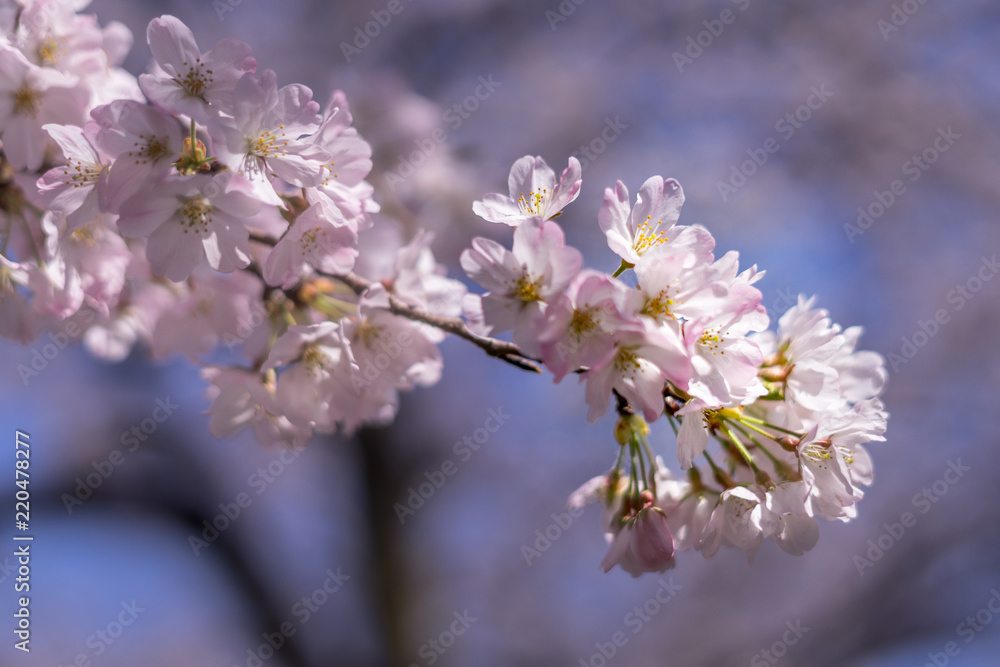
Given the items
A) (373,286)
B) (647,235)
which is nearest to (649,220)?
(647,235)

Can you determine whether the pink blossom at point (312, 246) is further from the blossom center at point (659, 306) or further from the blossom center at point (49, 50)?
the blossom center at point (49, 50)

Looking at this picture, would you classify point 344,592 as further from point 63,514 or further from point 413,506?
point 63,514

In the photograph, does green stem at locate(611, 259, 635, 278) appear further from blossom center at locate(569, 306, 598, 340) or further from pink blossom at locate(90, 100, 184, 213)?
pink blossom at locate(90, 100, 184, 213)

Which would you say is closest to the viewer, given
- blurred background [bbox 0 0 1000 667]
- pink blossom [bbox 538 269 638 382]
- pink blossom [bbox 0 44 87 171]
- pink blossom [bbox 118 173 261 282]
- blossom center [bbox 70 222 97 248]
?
pink blossom [bbox 538 269 638 382]

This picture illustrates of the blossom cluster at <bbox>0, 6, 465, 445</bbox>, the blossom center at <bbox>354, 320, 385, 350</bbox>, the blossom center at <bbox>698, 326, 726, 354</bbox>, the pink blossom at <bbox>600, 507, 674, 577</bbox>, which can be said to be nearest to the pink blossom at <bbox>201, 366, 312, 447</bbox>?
the blossom cluster at <bbox>0, 6, 465, 445</bbox>

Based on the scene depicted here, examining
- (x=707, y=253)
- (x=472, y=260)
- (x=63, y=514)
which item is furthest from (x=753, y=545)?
(x=63, y=514)

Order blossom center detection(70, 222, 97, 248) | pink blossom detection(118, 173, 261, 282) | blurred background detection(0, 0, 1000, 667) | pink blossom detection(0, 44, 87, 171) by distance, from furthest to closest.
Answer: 1. blurred background detection(0, 0, 1000, 667)
2. blossom center detection(70, 222, 97, 248)
3. pink blossom detection(0, 44, 87, 171)
4. pink blossom detection(118, 173, 261, 282)

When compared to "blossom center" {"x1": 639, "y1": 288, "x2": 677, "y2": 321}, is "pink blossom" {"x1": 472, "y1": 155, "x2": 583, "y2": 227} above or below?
below
